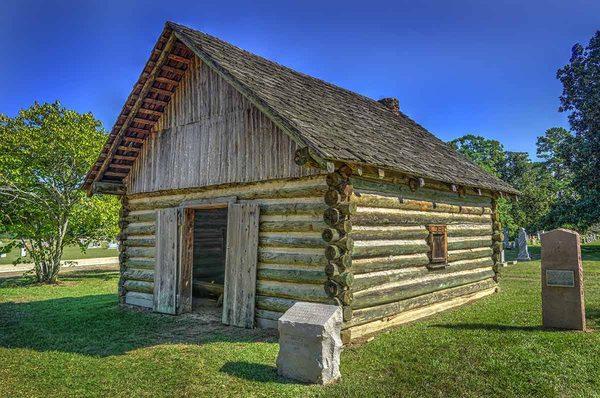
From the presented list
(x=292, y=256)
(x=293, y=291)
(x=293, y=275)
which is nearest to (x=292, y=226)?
(x=292, y=256)

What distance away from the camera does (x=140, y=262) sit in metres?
12.2

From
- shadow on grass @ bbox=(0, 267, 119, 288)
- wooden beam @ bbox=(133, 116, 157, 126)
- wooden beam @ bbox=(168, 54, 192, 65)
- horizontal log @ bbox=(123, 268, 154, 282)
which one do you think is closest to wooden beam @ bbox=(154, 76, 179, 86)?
wooden beam @ bbox=(168, 54, 192, 65)

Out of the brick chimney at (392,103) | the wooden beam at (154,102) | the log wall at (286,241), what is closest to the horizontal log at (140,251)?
the log wall at (286,241)

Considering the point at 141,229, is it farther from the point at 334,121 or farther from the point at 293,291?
the point at 334,121

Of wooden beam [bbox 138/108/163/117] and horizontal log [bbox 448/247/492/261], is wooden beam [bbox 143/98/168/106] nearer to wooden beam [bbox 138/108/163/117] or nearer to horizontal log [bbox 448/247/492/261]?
wooden beam [bbox 138/108/163/117]

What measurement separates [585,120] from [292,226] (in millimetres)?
25724

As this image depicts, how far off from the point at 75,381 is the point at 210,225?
363 inches

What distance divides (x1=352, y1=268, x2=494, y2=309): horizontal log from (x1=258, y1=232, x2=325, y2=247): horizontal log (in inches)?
51.2

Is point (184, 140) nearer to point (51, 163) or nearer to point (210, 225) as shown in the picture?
point (210, 225)

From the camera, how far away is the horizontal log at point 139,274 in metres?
11.9

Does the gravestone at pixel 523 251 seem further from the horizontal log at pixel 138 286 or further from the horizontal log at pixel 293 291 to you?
the horizontal log at pixel 138 286

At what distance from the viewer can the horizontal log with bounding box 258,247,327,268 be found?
26.8 feet

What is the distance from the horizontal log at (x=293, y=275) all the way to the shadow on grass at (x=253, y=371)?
2070 millimetres

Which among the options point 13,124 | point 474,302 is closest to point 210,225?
point 474,302
